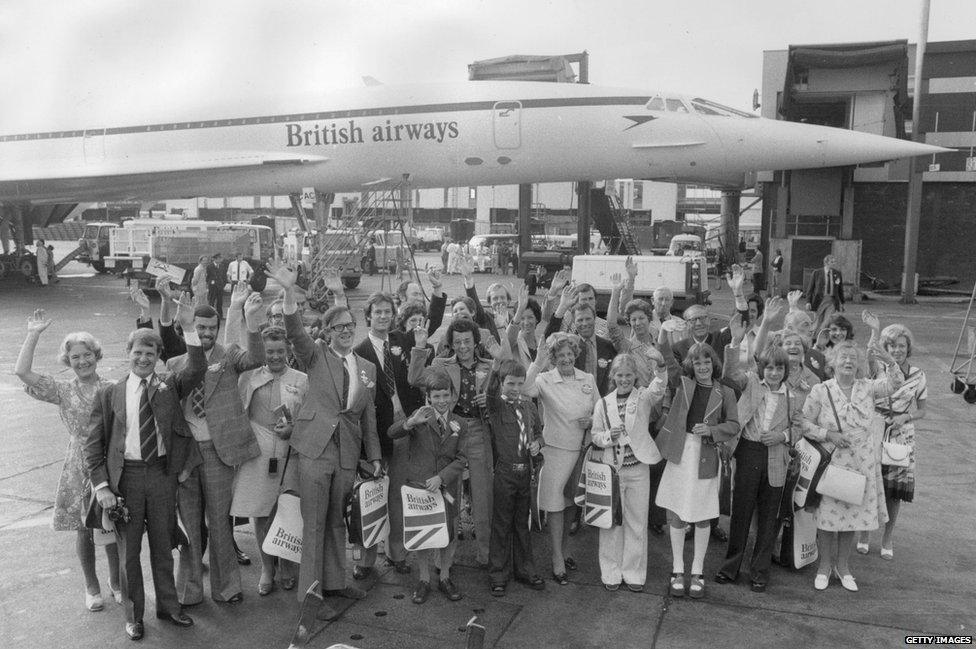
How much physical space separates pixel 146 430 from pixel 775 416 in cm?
373

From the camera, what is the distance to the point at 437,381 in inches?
182

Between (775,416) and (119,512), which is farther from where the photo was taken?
(775,416)

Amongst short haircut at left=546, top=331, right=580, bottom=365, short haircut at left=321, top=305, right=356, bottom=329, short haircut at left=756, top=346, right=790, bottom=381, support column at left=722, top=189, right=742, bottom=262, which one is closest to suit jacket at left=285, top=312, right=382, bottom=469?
short haircut at left=321, top=305, right=356, bottom=329

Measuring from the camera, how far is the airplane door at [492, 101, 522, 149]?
15.2 meters

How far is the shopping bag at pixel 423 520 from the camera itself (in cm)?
465

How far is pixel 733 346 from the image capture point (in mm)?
5430

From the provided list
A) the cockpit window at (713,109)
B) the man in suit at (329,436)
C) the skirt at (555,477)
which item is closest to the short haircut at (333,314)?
the man in suit at (329,436)

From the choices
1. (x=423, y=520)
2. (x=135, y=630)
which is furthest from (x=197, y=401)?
(x=423, y=520)

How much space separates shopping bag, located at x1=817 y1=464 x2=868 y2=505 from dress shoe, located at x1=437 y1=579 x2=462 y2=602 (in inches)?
93.1

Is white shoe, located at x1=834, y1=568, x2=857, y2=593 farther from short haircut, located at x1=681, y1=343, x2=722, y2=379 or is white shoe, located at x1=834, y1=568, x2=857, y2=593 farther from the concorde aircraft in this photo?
the concorde aircraft

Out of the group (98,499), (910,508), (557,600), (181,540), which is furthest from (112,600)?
(910,508)

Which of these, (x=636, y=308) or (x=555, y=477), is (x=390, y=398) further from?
(x=636, y=308)

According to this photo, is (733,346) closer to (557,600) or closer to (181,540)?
(557,600)

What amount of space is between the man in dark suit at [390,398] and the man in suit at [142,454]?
3.62ft
